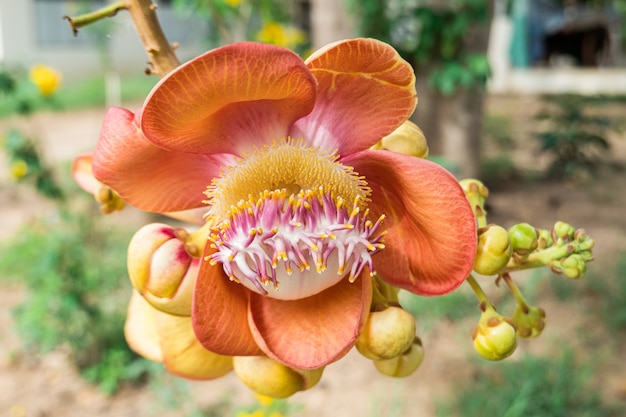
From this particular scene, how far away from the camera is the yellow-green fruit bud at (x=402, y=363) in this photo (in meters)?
0.47

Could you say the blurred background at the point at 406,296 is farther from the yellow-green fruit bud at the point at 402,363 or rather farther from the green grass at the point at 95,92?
the green grass at the point at 95,92

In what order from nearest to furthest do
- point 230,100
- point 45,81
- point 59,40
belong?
point 230,100 < point 45,81 < point 59,40

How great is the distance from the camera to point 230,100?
37 cm

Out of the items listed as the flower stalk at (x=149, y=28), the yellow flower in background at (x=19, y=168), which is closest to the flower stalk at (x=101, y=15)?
the flower stalk at (x=149, y=28)

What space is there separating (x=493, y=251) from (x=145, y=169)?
0.71 ft

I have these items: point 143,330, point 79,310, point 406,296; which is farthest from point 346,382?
point 143,330

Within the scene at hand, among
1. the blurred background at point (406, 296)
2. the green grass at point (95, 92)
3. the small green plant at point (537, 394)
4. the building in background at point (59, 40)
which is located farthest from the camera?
the building in background at point (59, 40)

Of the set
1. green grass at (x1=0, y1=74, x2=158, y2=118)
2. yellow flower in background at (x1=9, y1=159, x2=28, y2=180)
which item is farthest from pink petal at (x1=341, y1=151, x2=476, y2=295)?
green grass at (x1=0, y1=74, x2=158, y2=118)

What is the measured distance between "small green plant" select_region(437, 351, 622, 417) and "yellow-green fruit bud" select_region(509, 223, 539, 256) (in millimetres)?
1862

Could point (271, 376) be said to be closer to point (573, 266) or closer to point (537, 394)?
point (573, 266)

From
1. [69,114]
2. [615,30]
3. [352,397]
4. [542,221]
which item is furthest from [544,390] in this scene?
[615,30]

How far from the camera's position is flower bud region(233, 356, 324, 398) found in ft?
1.43

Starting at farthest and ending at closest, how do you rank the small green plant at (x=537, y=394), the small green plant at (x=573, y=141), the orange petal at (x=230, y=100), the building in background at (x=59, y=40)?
the building in background at (x=59, y=40), the small green plant at (x=573, y=141), the small green plant at (x=537, y=394), the orange petal at (x=230, y=100)

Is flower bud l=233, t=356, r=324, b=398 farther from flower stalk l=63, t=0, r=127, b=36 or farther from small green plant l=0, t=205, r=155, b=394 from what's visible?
small green plant l=0, t=205, r=155, b=394
